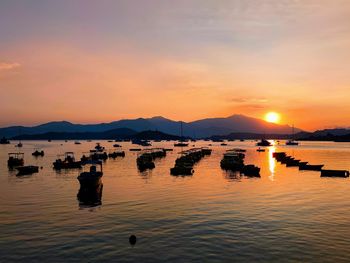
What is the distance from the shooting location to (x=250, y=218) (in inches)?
1912

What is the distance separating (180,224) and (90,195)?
27.1m

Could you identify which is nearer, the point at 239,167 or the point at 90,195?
the point at 90,195

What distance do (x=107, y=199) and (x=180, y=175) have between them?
139 ft

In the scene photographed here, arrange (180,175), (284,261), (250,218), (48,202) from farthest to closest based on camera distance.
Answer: (180,175) < (48,202) < (250,218) < (284,261)

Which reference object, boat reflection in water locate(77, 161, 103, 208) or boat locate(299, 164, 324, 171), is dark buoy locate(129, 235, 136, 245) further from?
boat locate(299, 164, 324, 171)

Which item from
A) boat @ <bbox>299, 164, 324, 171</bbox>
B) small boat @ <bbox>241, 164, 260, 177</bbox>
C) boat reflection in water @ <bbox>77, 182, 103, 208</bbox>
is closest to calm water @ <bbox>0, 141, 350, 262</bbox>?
boat reflection in water @ <bbox>77, 182, 103, 208</bbox>

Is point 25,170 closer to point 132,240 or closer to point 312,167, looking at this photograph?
point 132,240

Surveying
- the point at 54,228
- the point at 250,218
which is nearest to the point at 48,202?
the point at 54,228

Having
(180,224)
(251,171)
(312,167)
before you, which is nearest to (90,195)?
(180,224)

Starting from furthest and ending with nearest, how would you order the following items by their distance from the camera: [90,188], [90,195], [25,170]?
[25,170] < [90,188] < [90,195]

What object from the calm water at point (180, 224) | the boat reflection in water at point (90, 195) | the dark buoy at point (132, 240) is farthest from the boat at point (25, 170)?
the dark buoy at point (132, 240)

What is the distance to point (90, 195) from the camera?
66.2 metres

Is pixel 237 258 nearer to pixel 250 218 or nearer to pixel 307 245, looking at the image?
pixel 307 245

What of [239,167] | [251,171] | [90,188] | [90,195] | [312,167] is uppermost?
[90,188]
